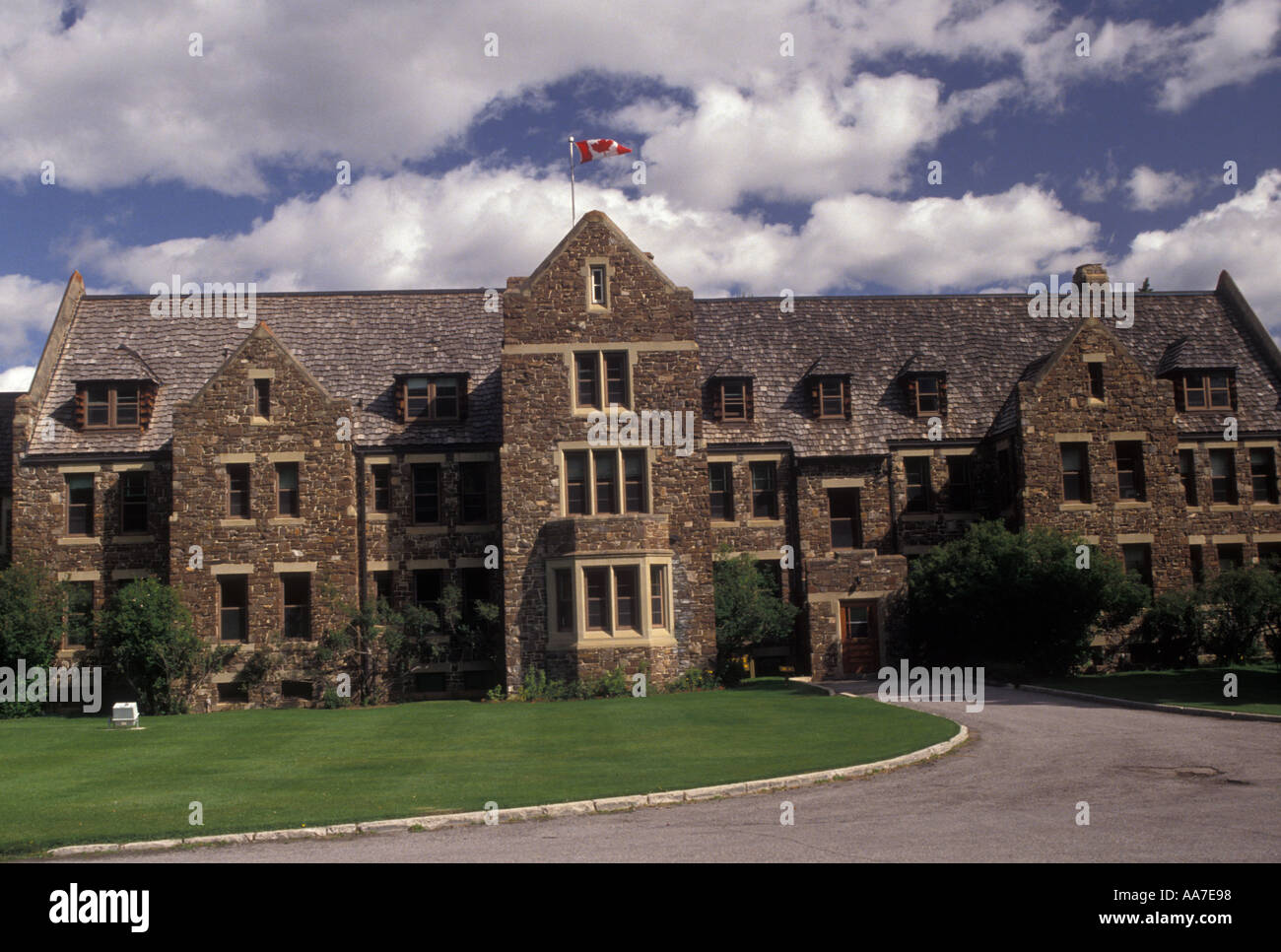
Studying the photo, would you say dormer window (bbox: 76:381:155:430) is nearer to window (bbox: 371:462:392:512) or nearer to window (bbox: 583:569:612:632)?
window (bbox: 371:462:392:512)

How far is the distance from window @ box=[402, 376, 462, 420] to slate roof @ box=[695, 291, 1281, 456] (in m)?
8.74

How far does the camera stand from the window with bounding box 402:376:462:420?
37.3 metres

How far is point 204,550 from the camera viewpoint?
34250 mm

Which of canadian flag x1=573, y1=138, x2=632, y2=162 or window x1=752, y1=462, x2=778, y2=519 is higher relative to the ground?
canadian flag x1=573, y1=138, x2=632, y2=162

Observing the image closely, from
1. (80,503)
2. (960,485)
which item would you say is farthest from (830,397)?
(80,503)

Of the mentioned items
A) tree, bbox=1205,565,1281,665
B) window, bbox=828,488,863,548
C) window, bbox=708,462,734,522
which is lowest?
tree, bbox=1205,565,1281,665

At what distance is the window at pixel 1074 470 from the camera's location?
1471 inches

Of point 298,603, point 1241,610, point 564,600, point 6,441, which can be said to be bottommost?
point 1241,610

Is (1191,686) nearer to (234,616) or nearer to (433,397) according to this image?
(433,397)

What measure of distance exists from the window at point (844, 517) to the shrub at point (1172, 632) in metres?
9.50

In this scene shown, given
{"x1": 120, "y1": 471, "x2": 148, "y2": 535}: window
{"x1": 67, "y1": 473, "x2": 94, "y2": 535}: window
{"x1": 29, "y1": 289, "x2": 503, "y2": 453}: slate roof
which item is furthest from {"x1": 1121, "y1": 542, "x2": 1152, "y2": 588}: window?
{"x1": 67, "y1": 473, "x2": 94, "y2": 535}: window

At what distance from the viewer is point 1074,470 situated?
37.5 meters

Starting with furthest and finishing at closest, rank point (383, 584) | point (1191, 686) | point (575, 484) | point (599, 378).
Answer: point (383, 584) < point (599, 378) < point (575, 484) < point (1191, 686)

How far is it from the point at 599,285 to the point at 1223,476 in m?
23.3
